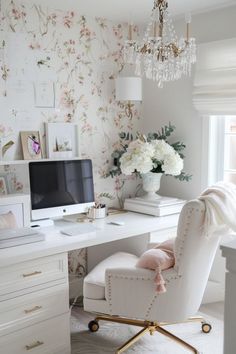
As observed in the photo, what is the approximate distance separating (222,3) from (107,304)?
2158 mm

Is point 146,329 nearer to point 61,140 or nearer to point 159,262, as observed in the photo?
point 159,262

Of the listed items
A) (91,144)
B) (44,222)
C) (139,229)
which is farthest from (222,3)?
(44,222)

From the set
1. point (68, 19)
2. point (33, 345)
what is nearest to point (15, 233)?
point (33, 345)

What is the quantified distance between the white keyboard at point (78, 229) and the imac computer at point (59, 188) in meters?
0.14

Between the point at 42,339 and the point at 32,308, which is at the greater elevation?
the point at 32,308

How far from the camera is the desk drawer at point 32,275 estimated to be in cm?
215

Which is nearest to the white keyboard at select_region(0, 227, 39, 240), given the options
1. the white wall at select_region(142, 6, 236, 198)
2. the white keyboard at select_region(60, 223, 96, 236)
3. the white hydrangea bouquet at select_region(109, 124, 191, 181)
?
the white keyboard at select_region(60, 223, 96, 236)

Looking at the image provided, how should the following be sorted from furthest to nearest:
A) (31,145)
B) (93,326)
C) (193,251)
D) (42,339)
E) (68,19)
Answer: (68,19)
(31,145)
(93,326)
(42,339)
(193,251)

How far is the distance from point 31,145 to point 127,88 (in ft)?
2.82

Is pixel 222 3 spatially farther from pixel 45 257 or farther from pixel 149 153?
pixel 45 257

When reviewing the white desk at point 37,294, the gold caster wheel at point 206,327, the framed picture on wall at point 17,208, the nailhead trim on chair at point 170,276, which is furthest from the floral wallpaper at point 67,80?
the gold caster wheel at point 206,327

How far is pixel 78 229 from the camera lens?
2678 millimetres

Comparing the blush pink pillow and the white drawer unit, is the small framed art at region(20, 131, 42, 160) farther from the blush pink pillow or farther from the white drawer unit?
the blush pink pillow

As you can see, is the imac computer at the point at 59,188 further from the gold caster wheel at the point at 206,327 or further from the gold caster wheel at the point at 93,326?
the gold caster wheel at the point at 206,327
